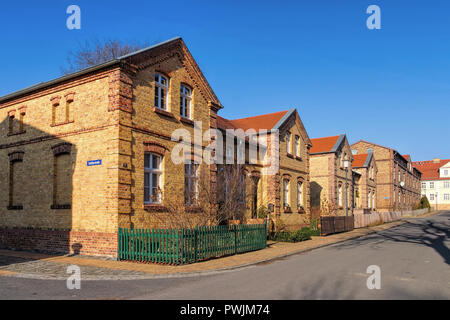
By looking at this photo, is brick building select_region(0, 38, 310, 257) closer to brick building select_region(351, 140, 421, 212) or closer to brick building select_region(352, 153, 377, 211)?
brick building select_region(352, 153, 377, 211)

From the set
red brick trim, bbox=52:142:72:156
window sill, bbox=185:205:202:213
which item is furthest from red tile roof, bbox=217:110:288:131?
red brick trim, bbox=52:142:72:156

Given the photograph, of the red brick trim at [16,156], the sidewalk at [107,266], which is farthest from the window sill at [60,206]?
the red brick trim at [16,156]

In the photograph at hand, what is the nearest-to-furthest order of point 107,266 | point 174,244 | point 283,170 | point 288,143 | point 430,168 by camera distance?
point 107,266, point 174,244, point 283,170, point 288,143, point 430,168

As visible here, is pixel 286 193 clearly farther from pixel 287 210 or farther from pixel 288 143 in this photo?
pixel 288 143

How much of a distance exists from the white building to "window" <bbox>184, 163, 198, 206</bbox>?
272ft

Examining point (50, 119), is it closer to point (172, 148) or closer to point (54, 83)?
point (54, 83)

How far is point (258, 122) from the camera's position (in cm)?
2781

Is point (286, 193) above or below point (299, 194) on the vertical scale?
above

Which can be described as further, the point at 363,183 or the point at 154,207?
the point at 363,183

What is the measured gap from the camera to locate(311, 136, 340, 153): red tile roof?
1374 inches

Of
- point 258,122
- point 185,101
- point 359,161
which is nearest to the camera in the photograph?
point 185,101

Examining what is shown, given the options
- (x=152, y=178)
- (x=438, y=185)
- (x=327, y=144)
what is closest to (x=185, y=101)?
(x=152, y=178)

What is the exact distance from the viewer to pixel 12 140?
17.5 metres

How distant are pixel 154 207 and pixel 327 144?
81.2 feet
